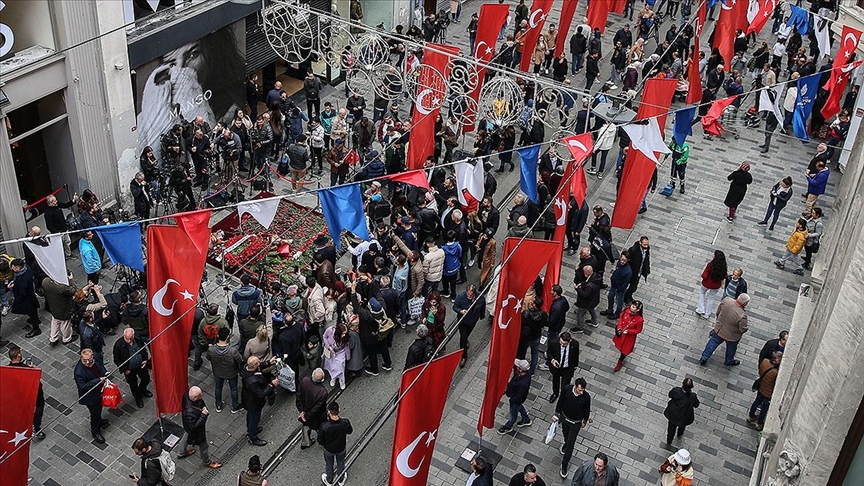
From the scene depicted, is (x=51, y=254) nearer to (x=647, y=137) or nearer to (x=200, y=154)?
(x=200, y=154)

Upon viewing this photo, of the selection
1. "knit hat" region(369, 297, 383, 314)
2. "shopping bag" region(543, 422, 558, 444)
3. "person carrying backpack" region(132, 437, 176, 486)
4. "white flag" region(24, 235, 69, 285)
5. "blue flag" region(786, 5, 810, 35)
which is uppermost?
"blue flag" region(786, 5, 810, 35)

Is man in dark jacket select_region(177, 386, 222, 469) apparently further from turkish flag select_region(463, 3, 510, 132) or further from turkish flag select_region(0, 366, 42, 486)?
turkish flag select_region(463, 3, 510, 132)

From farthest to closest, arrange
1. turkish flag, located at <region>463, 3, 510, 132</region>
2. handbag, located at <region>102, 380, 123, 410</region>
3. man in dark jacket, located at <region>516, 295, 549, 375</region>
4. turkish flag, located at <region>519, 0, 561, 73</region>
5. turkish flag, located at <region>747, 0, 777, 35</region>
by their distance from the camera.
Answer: turkish flag, located at <region>747, 0, 777, 35</region> → turkish flag, located at <region>519, 0, 561, 73</region> → turkish flag, located at <region>463, 3, 510, 132</region> → man in dark jacket, located at <region>516, 295, 549, 375</region> → handbag, located at <region>102, 380, 123, 410</region>

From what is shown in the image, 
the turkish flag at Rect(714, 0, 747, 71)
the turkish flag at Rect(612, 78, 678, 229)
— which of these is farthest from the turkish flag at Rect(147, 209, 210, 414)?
the turkish flag at Rect(714, 0, 747, 71)

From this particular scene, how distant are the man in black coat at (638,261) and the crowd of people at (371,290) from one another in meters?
0.05

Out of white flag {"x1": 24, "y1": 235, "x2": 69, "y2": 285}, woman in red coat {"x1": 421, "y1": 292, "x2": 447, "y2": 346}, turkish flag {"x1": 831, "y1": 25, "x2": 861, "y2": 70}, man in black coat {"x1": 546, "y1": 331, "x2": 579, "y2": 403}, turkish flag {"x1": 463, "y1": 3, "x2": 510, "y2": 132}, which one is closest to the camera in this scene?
white flag {"x1": 24, "y1": 235, "x2": 69, "y2": 285}

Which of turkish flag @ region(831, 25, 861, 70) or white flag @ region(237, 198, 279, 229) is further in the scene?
turkish flag @ region(831, 25, 861, 70)

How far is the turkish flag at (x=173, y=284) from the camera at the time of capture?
1358 centimetres

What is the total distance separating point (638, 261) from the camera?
18.7 metres

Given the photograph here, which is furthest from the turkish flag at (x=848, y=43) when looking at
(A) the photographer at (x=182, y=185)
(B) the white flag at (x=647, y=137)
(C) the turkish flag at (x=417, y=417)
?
(A) the photographer at (x=182, y=185)

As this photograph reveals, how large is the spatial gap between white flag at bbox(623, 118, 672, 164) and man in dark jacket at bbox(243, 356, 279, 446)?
817cm

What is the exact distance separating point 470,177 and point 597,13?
1340 centimetres

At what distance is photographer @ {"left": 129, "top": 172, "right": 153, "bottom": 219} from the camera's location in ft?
63.7

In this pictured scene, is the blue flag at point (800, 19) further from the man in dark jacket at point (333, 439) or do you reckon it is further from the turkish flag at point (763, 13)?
the man in dark jacket at point (333, 439)
